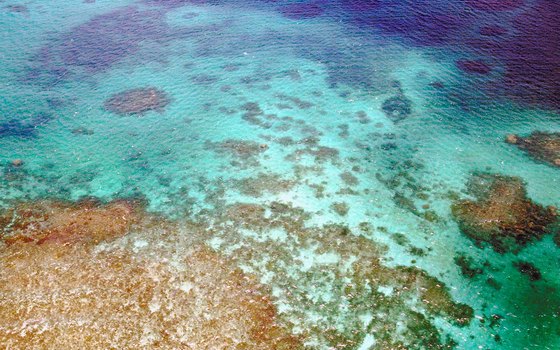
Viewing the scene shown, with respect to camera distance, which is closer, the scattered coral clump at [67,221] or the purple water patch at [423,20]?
the scattered coral clump at [67,221]

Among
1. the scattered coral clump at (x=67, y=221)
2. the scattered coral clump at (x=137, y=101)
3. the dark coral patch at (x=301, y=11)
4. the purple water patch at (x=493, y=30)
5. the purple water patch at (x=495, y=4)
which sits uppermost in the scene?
the purple water patch at (x=495, y=4)

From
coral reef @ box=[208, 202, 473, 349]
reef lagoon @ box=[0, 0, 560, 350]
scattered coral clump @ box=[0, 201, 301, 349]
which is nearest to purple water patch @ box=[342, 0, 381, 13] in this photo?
reef lagoon @ box=[0, 0, 560, 350]

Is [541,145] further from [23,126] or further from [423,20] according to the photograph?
[23,126]

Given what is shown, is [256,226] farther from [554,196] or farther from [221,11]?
[221,11]

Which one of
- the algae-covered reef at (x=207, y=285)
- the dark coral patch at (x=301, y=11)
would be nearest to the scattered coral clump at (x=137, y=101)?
the algae-covered reef at (x=207, y=285)

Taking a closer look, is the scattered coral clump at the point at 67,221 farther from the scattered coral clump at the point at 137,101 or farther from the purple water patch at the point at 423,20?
the purple water patch at the point at 423,20

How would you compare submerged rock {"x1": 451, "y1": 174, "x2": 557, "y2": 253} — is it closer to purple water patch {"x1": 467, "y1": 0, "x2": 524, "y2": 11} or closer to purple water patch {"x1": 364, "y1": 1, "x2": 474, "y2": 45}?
purple water patch {"x1": 364, "y1": 1, "x2": 474, "y2": 45}

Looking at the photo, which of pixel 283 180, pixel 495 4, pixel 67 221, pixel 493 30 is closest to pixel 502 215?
pixel 283 180
